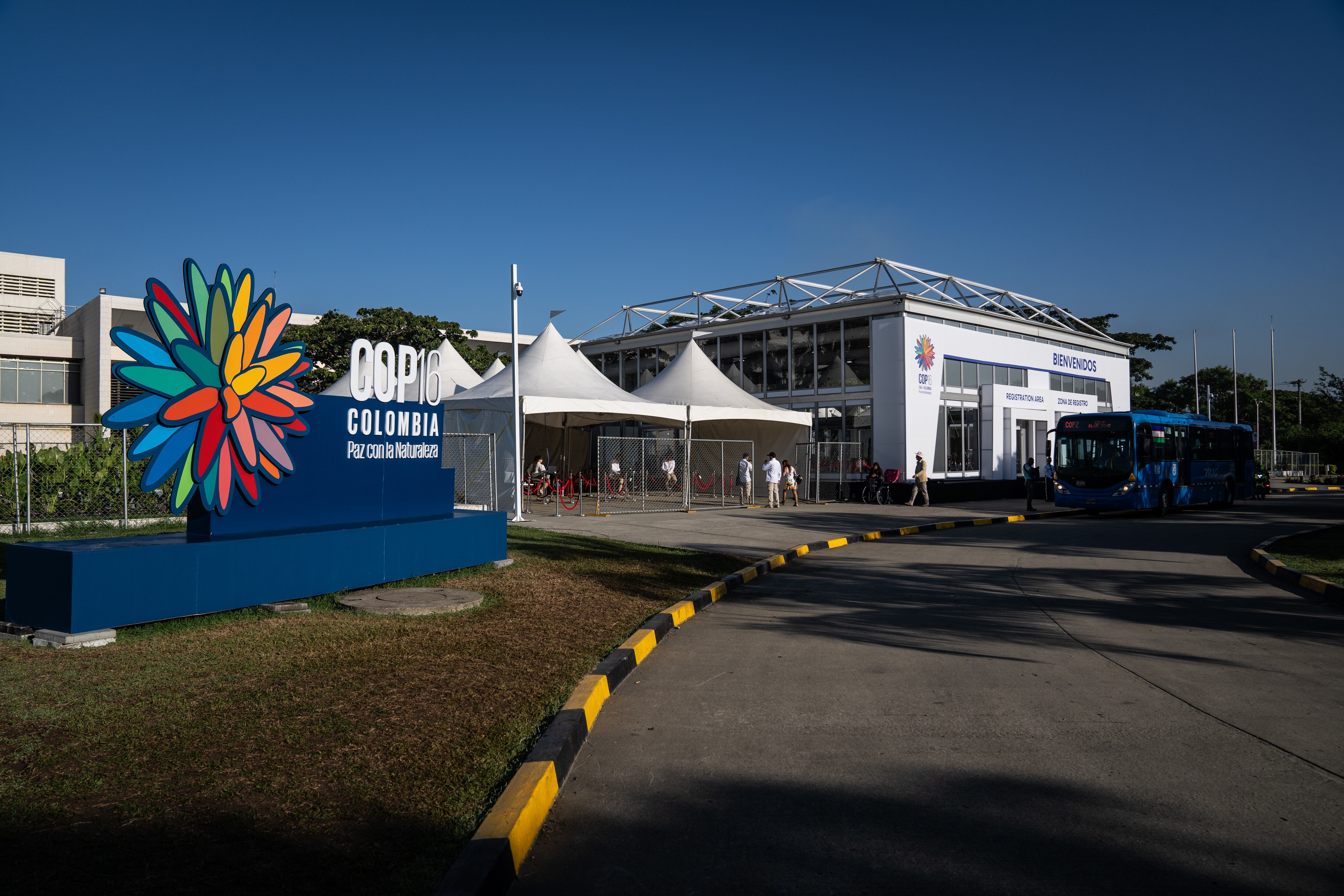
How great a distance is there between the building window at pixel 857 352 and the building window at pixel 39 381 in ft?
136

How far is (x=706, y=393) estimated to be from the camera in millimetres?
Answer: 27922

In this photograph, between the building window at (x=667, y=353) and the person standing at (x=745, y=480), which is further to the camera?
the building window at (x=667, y=353)

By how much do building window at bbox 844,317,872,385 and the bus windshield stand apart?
Result: 789cm

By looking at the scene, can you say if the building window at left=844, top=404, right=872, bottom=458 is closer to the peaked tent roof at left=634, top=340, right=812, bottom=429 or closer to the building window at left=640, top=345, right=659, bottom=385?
the peaked tent roof at left=634, top=340, right=812, bottom=429

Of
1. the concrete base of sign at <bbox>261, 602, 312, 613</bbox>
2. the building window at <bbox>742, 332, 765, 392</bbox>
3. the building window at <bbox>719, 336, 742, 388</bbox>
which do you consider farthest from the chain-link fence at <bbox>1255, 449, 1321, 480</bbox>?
the concrete base of sign at <bbox>261, 602, 312, 613</bbox>

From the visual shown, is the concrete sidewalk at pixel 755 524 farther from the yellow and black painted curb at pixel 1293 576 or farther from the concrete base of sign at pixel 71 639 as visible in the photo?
the concrete base of sign at pixel 71 639

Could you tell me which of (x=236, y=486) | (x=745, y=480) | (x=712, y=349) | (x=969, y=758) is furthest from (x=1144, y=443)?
(x=236, y=486)

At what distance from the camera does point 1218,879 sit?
3.46m

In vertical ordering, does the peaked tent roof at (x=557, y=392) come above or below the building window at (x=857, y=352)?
below

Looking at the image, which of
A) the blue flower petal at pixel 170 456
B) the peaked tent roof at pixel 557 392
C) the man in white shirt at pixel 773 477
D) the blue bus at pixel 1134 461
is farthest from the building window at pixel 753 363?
the blue flower petal at pixel 170 456

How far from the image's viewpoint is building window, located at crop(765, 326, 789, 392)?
114 ft

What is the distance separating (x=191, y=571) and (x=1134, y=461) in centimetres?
2395

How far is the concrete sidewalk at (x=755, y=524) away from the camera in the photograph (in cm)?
1684

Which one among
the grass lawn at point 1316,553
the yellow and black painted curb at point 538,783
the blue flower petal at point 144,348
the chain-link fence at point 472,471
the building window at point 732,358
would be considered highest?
the building window at point 732,358
